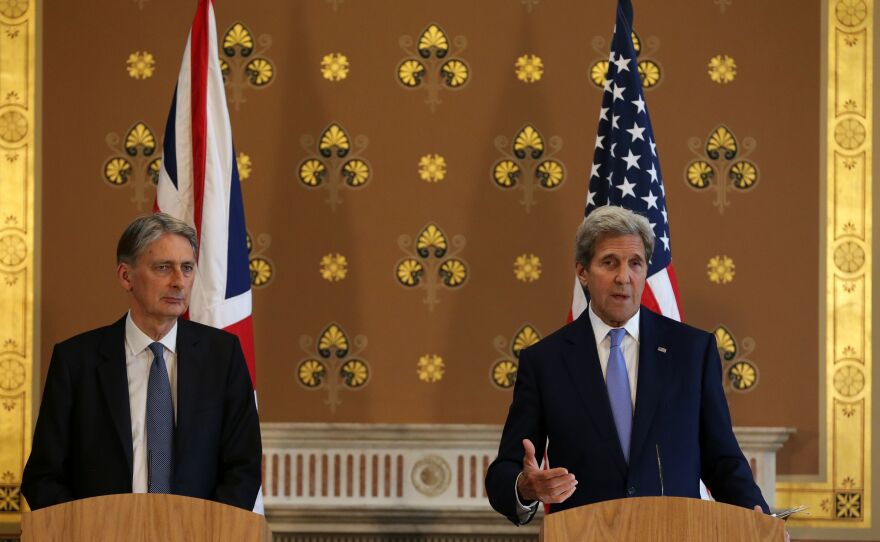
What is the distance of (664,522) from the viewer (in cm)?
205

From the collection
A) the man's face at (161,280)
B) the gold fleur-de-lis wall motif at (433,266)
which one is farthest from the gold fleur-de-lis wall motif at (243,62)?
the man's face at (161,280)

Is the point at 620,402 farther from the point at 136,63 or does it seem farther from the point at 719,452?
the point at 136,63

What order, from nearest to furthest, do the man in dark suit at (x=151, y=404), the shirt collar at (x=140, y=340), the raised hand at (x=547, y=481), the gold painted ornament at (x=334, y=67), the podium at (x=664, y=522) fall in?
the podium at (x=664, y=522), the raised hand at (x=547, y=481), the man in dark suit at (x=151, y=404), the shirt collar at (x=140, y=340), the gold painted ornament at (x=334, y=67)

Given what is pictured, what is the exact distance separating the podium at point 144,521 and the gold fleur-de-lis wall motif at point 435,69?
2.52m

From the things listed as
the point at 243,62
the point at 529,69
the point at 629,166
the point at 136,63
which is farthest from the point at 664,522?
the point at 136,63

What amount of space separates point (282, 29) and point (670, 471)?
246 cm

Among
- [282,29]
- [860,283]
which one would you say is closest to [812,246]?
[860,283]

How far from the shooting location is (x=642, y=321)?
8.98 ft

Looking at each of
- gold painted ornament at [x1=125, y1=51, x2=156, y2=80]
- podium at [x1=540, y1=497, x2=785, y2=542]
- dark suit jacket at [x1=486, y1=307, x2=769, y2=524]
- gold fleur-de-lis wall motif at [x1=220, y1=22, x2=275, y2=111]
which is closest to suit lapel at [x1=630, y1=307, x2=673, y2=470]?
dark suit jacket at [x1=486, y1=307, x2=769, y2=524]

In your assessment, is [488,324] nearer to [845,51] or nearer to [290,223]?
[290,223]

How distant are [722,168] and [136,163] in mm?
2100

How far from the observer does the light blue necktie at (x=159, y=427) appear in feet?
8.68

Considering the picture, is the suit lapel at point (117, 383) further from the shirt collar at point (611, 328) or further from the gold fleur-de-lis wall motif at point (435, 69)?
the gold fleur-de-lis wall motif at point (435, 69)

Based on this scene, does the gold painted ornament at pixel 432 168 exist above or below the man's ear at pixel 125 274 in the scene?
above
